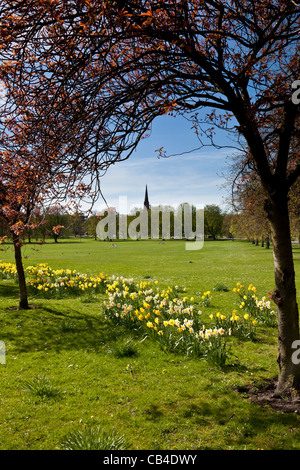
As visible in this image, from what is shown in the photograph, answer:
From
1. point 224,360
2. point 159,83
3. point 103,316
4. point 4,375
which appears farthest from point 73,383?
point 159,83

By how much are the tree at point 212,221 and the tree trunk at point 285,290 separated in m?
87.8

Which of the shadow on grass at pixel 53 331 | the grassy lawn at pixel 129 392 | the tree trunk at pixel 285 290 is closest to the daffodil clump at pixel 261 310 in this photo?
the grassy lawn at pixel 129 392

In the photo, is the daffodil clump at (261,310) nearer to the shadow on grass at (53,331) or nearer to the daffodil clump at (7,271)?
the shadow on grass at (53,331)

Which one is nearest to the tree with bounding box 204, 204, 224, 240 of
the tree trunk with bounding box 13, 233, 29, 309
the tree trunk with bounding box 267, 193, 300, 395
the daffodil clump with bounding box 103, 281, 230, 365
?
the tree trunk with bounding box 13, 233, 29, 309

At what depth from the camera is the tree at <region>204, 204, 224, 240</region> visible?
91625 mm

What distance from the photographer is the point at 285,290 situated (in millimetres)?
4547

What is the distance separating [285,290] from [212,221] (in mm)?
89022

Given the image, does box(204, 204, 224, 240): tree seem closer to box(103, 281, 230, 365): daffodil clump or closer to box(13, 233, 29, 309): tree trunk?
box(13, 233, 29, 309): tree trunk

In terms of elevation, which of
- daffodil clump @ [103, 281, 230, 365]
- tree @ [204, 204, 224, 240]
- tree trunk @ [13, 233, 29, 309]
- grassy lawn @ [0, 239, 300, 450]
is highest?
tree @ [204, 204, 224, 240]

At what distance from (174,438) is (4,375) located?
3841mm

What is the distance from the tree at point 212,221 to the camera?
9162 cm

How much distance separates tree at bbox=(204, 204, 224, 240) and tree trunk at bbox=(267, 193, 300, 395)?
87778mm

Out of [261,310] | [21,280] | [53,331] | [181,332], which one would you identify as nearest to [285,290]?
[181,332]
